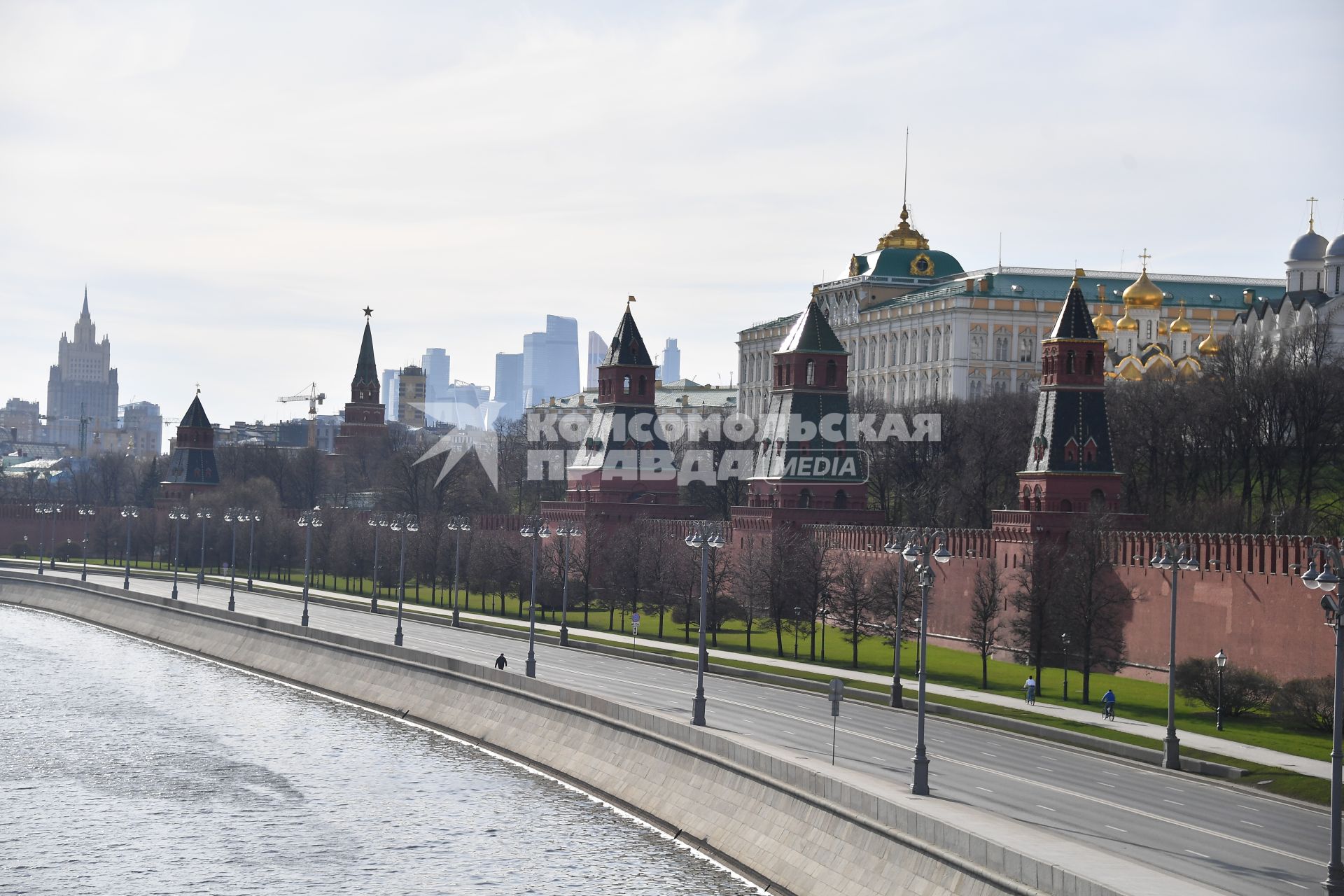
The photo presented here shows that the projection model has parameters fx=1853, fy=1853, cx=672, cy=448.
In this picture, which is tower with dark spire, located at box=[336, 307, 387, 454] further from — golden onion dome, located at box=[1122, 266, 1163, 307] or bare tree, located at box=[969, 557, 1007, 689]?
bare tree, located at box=[969, 557, 1007, 689]

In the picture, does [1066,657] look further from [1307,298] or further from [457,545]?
[1307,298]

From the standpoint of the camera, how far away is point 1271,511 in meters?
81.8

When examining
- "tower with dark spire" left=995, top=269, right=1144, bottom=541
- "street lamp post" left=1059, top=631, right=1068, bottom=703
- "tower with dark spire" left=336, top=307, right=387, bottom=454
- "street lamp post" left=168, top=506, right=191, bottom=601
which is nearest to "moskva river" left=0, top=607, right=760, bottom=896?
"street lamp post" left=1059, top=631, right=1068, bottom=703

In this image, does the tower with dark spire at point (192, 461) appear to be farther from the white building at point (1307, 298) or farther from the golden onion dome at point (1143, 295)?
the white building at point (1307, 298)

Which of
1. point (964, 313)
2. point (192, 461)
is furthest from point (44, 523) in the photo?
point (964, 313)

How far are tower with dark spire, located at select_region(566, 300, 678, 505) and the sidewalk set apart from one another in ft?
49.9

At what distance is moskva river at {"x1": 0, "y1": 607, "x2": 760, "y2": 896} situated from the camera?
3838 centimetres

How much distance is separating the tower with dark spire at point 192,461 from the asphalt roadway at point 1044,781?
98305mm

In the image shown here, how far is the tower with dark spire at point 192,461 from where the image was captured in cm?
16338

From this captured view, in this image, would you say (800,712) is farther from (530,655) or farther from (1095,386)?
(1095,386)

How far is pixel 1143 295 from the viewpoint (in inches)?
5374

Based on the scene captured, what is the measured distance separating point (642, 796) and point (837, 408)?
58.6 m

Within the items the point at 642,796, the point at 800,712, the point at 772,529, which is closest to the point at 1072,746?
the point at 800,712

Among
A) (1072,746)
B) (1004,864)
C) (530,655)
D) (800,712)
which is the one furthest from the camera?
(530,655)
